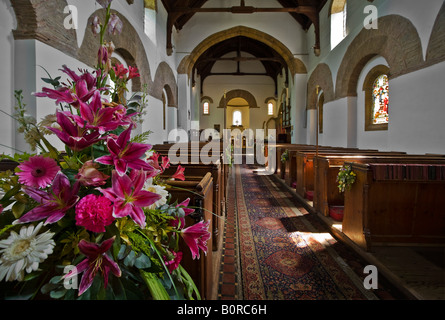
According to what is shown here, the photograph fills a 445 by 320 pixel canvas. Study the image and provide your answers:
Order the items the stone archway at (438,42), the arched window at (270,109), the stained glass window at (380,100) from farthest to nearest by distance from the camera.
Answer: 1. the arched window at (270,109)
2. the stained glass window at (380,100)
3. the stone archway at (438,42)

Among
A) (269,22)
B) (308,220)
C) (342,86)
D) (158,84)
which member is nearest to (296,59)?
(269,22)

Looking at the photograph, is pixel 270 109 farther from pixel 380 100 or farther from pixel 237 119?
pixel 380 100

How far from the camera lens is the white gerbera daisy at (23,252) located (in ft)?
1.48

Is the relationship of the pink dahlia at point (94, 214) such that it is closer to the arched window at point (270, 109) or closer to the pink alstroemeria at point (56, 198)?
the pink alstroemeria at point (56, 198)

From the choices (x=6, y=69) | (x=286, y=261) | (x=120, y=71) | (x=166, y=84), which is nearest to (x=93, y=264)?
(x=120, y=71)

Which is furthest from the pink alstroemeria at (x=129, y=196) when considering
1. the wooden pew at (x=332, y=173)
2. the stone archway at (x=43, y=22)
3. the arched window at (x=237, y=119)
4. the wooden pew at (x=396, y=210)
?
the arched window at (x=237, y=119)

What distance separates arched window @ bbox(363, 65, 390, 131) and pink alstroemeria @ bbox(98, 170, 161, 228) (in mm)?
7373

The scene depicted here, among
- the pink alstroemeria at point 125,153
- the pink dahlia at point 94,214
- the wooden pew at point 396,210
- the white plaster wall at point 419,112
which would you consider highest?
the white plaster wall at point 419,112

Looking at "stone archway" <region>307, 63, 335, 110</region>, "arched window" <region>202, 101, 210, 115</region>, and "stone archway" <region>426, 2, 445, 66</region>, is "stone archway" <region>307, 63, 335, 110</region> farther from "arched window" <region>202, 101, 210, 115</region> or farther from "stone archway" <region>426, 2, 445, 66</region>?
"arched window" <region>202, 101, 210, 115</region>

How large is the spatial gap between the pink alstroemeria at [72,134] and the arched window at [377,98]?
24.3ft

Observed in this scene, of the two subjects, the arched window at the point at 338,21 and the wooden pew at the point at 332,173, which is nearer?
the wooden pew at the point at 332,173

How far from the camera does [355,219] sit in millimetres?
2803

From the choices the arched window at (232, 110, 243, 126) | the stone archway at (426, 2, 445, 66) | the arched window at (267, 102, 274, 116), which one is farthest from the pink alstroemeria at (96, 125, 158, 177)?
the arched window at (232, 110, 243, 126)

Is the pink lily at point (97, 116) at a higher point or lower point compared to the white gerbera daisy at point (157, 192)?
higher
